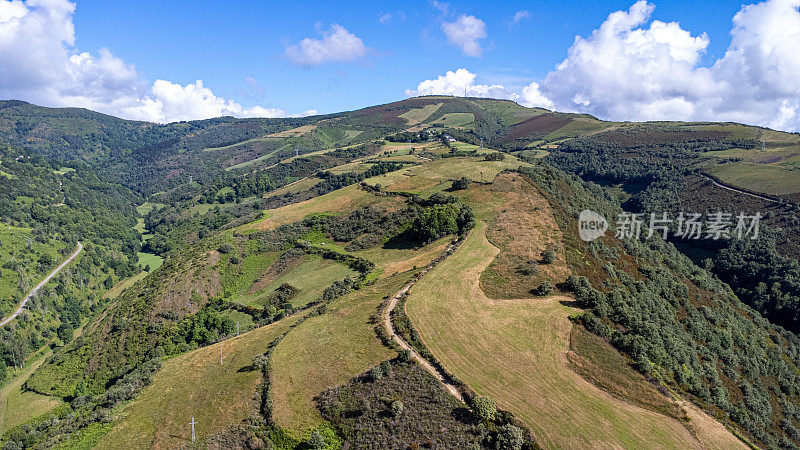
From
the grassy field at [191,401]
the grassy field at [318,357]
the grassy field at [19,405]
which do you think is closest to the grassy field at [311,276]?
the grassy field at [318,357]

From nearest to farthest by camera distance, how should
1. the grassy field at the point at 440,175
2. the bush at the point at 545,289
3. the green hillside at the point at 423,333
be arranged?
the green hillside at the point at 423,333
the bush at the point at 545,289
the grassy field at the point at 440,175

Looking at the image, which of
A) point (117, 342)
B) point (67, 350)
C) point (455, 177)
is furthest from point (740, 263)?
point (67, 350)

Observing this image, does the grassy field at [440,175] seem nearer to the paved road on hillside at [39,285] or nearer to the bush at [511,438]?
the bush at [511,438]

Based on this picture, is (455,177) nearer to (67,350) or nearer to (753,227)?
(67,350)

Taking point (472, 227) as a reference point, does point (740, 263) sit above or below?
below

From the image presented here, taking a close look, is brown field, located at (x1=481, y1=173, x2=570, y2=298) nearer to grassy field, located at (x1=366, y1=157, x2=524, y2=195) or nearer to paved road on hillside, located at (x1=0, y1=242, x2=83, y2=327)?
grassy field, located at (x1=366, y1=157, x2=524, y2=195)

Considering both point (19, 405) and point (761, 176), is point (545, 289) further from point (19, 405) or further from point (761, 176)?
point (761, 176)
